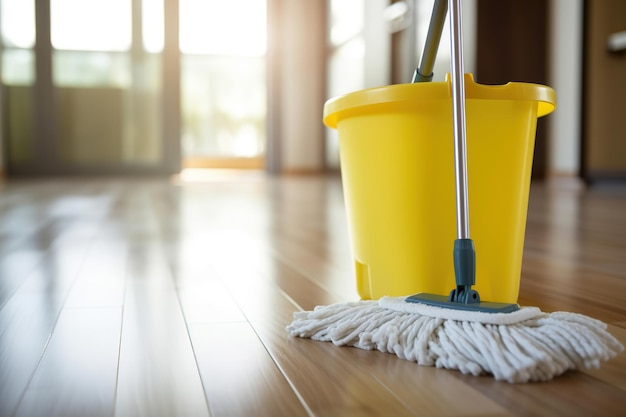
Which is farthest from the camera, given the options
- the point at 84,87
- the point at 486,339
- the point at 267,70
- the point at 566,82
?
the point at 267,70

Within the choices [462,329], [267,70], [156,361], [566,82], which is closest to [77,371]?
[156,361]

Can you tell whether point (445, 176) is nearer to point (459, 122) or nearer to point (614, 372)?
point (459, 122)

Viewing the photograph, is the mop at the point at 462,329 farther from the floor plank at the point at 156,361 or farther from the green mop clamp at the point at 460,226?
the floor plank at the point at 156,361

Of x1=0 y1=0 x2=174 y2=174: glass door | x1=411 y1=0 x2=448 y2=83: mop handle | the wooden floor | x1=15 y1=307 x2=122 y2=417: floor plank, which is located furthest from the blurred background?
Result: x1=15 y1=307 x2=122 y2=417: floor plank

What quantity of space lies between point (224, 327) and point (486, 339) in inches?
11.1

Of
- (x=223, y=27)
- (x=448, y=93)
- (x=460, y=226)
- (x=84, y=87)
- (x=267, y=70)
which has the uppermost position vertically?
(x=223, y=27)

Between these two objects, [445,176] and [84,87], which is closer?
[445,176]

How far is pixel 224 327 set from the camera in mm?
740

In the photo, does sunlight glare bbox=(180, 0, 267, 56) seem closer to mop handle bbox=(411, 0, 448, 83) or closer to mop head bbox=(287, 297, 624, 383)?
mop handle bbox=(411, 0, 448, 83)

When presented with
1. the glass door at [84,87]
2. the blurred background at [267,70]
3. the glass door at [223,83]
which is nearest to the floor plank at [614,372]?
the blurred background at [267,70]

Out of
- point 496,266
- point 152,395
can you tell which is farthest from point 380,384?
point 496,266

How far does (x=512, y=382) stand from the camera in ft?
1.80

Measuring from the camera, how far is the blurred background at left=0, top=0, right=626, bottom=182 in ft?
12.7

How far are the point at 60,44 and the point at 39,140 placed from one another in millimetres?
709
